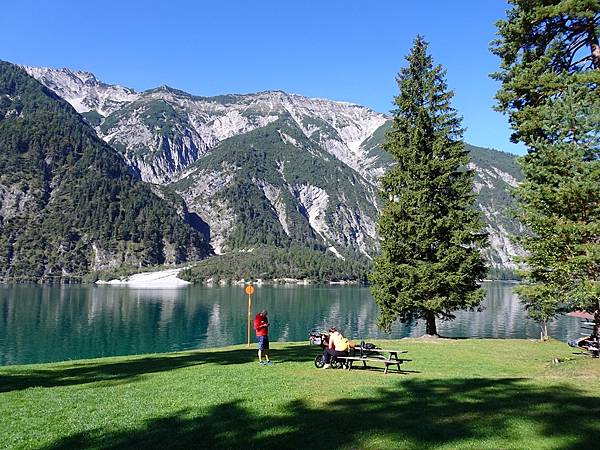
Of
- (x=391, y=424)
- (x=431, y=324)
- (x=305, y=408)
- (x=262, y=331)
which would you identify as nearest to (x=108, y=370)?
(x=262, y=331)

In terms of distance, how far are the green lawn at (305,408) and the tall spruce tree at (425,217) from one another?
13119mm

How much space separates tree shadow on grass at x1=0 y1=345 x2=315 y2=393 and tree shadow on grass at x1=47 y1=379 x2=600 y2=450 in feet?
28.4

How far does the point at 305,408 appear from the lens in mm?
12898

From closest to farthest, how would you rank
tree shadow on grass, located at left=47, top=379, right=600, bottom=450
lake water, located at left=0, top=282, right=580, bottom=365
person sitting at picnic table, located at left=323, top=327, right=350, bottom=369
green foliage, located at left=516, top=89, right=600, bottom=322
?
tree shadow on grass, located at left=47, top=379, right=600, bottom=450, green foliage, located at left=516, top=89, right=600, bottom=322, person sitting at picnic table, located at left=323, top=327, right=350, bottom=369, lake water, located at left=0, top=282, right=580, bottom=365

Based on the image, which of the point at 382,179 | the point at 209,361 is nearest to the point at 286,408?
the point at 209,361

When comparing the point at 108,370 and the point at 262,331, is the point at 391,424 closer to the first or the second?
the point at 262,331

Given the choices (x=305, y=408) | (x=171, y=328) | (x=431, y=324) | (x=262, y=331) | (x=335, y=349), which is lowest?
(x=171, y=328)

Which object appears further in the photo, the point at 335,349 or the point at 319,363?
the point at 319,363

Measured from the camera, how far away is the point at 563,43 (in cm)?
2436

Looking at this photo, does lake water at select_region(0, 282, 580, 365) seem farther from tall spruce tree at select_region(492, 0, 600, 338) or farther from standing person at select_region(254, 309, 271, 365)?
tall spruce tree at select_region(492, 0, 600, 338)

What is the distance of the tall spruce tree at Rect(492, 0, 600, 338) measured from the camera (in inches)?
723

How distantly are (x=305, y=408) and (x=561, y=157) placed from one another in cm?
1387

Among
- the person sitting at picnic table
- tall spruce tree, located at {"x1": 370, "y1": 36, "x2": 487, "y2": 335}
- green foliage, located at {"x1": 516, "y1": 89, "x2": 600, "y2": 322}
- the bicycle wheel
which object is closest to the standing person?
the bicycle wheel

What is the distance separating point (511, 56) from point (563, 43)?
3.33 meters
